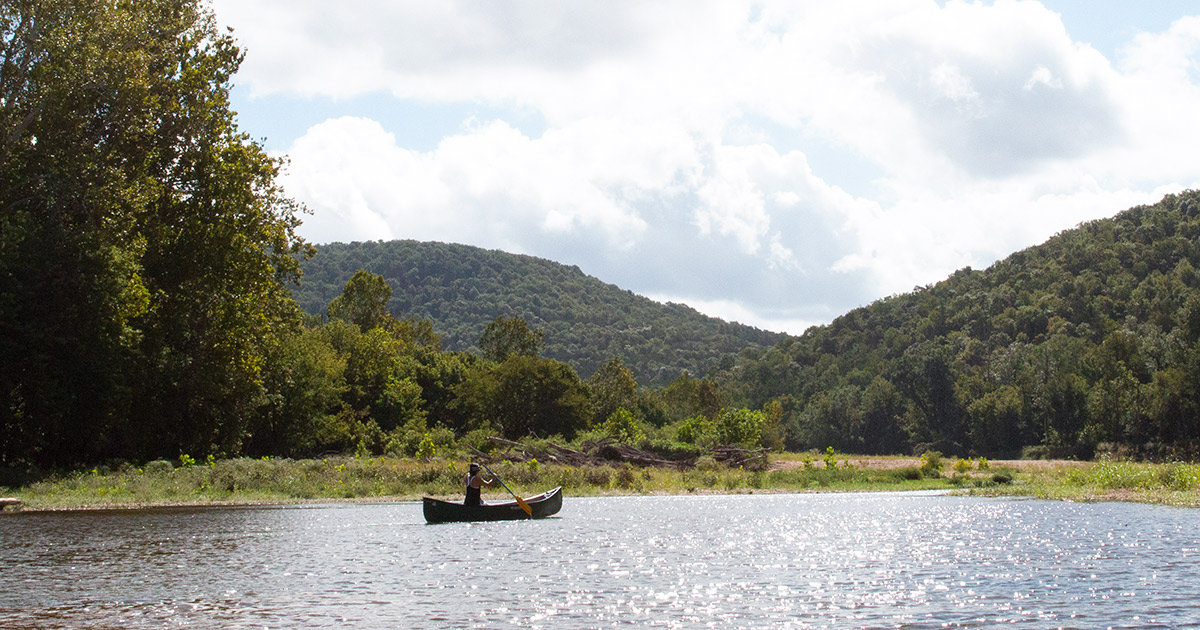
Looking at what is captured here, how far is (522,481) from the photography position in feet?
159

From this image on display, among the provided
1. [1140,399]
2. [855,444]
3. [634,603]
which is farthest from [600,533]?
[855,444]

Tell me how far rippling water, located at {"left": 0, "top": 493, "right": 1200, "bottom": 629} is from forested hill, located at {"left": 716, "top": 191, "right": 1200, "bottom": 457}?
65.5 m

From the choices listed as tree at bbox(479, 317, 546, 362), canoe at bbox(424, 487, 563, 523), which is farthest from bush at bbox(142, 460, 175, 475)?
tree at bbox(479, 317, 546, 362)

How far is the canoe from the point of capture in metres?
31.8

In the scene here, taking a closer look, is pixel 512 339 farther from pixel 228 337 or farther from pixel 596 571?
pixel 596 571

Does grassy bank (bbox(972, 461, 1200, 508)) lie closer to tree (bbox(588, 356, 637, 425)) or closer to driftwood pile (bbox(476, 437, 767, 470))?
driftwood pile (bbox(476, 437, 767, 470))

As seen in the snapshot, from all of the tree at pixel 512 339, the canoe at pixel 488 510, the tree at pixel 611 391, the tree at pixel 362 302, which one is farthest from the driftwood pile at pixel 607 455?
the tree at pixel 512 339

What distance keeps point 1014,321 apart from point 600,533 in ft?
385

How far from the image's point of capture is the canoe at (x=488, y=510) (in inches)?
1253

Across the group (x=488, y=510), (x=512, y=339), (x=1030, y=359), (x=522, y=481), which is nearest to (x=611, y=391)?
(x=512, y=339)

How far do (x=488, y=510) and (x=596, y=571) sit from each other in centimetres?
1378

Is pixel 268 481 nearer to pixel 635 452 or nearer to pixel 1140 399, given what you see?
pixel 635 452

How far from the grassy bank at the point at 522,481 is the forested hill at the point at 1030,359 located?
35687mm

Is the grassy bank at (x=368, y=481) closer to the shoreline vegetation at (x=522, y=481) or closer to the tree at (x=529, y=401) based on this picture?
the shoreline vegetation at (x=522, y=481)
